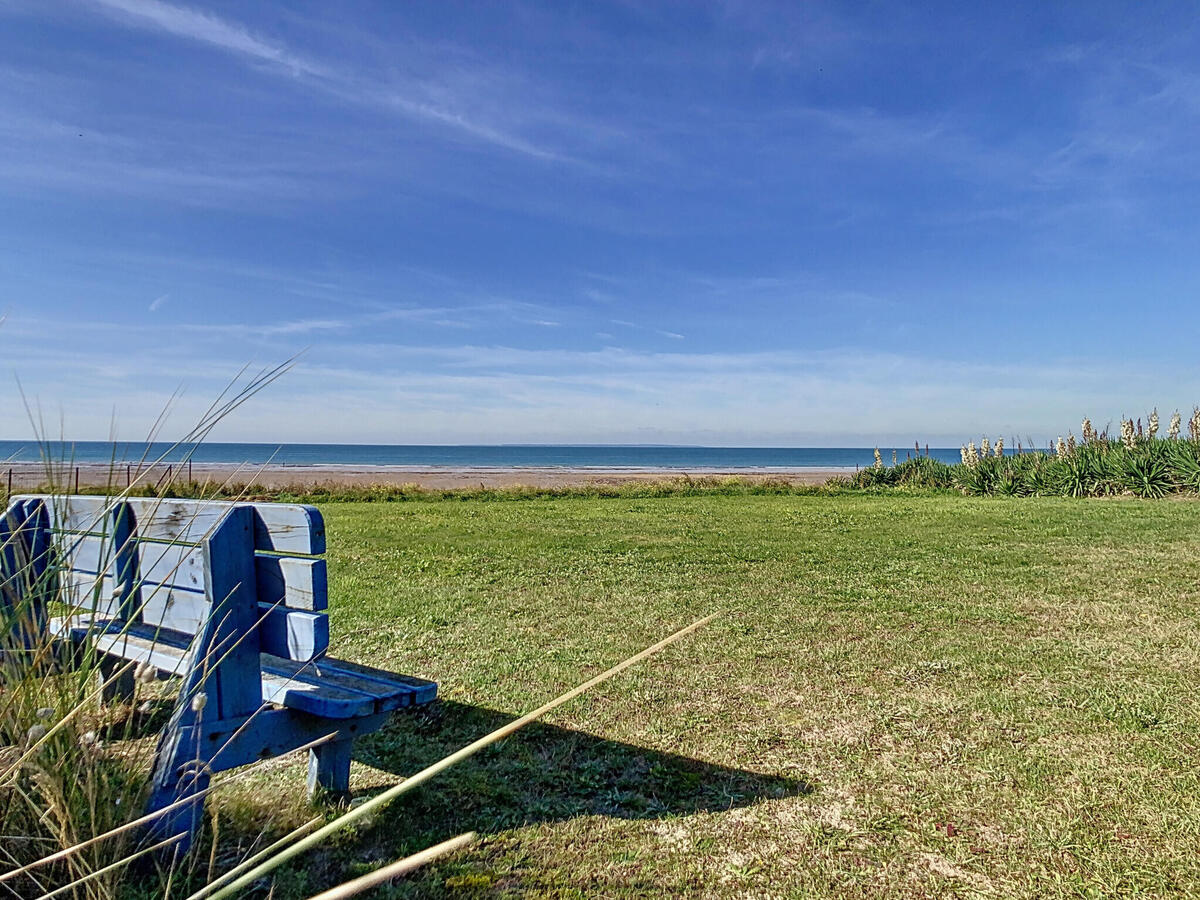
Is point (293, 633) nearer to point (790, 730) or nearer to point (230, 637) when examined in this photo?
point (230, 637)

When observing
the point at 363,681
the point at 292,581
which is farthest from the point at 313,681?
the point at 292,581

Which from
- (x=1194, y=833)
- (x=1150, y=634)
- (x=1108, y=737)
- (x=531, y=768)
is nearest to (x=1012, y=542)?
(x=1150, y=634)

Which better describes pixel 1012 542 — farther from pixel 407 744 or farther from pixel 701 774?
pixel 407 744

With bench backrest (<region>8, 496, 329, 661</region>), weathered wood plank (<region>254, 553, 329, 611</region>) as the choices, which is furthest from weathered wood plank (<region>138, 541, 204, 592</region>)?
weathered wood plank (<region>254, 553, 329, 611</region>)

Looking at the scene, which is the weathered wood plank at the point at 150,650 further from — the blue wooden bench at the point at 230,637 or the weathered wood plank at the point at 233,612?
the weathered wood plank at the point at 233,612

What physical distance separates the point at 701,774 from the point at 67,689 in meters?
2.18

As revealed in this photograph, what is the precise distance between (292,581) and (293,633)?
0.52 ft

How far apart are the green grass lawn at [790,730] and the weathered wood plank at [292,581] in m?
0.72

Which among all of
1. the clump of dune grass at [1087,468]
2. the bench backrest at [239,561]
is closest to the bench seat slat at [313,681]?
the bench backrest at [239,561]

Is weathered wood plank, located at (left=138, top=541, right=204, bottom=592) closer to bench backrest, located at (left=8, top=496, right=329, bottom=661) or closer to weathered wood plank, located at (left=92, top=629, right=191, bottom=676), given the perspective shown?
bench backrest, located at (left=8, top=496, right=329, bottom=661)

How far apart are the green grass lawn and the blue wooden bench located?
321 mm

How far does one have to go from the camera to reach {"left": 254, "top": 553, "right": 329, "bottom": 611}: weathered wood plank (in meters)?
2.37

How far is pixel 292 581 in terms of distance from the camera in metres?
2.42

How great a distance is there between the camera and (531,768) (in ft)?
10.6
